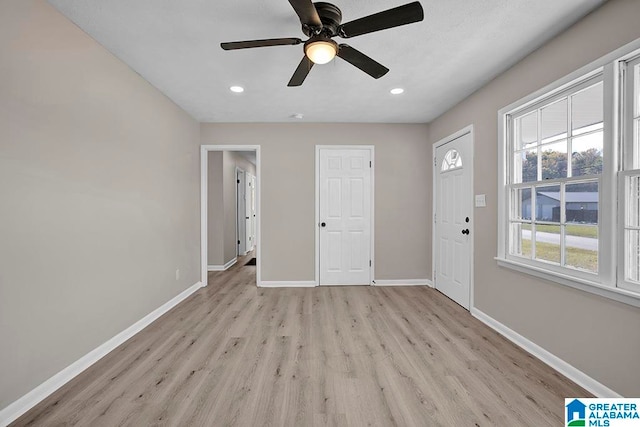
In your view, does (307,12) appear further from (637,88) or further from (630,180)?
(630,180)

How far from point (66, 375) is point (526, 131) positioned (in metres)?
4.12

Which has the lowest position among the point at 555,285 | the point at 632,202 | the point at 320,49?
the point at 555,285

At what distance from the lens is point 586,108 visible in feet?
6.43

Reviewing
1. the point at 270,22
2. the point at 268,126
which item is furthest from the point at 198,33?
the point at 268,126

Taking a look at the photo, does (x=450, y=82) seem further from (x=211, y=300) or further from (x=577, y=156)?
(x=211, y=300)

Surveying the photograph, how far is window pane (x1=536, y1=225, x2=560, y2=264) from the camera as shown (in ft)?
7.26

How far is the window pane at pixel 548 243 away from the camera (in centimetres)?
221

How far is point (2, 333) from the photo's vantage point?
1.55m

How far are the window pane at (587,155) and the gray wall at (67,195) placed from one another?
11.9 ft

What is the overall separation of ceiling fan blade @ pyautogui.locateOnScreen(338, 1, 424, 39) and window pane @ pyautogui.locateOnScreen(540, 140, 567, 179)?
5.22 feet

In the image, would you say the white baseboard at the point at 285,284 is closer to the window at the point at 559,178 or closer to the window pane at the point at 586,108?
the window at the point at 559,178

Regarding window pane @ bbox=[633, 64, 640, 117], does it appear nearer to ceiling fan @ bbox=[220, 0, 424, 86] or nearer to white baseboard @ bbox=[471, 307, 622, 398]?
ceiling fan @ bbox=[220, 0, 424, 86]

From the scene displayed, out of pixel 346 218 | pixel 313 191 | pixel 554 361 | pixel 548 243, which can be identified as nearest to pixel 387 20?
pixel 548 243

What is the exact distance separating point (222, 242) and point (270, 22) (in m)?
4.31
